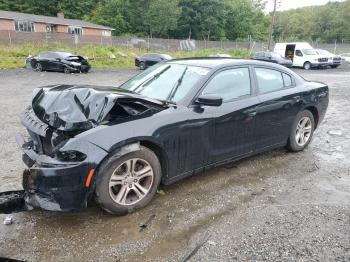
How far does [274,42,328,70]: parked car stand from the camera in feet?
84.3

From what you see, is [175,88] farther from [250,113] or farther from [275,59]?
[275,59]

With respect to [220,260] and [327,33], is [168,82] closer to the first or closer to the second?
[220,260]

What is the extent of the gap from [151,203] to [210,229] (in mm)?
790

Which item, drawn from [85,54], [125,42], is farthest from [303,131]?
[125,42]

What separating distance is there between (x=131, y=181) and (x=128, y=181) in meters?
0.03

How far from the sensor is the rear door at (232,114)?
3.85 meters

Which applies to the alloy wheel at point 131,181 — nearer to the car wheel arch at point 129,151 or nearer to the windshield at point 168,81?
the car wheel arch at point 129,151

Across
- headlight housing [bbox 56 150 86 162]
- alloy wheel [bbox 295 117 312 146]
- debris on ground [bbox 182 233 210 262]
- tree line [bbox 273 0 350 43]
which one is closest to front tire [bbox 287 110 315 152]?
alloy wheel [bbox 295 117 312 146]

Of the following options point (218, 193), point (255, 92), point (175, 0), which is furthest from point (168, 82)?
point (175, 0)

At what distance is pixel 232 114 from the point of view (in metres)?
3.96

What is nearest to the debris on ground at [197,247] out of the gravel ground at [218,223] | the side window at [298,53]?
the gravel ground at [218,223]

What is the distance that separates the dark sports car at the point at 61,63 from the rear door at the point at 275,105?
650 inches

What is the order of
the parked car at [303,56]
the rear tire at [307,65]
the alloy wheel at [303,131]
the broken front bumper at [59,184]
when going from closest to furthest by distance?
1. the broken front bumper at [59,184]
2. the alloy wheel at [303,131]
3. the parked car at [303,56]
4. the rear tire at [307,65]

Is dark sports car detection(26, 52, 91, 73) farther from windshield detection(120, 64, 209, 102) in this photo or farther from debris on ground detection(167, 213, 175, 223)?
debris on ground detection(167, 213, 175, 223)
